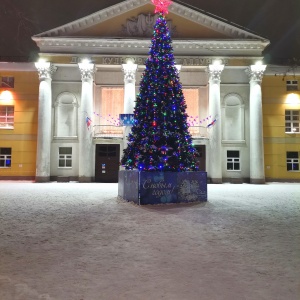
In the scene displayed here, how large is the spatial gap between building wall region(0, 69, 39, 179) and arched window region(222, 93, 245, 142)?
18553mm

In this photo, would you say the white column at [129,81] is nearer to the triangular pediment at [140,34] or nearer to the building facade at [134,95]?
the building facade at [134,95]

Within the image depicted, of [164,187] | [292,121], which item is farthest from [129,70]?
[164,187]

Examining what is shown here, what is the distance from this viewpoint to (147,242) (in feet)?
23.3

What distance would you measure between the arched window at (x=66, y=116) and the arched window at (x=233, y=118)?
14669mm

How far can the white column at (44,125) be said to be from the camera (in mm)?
30531

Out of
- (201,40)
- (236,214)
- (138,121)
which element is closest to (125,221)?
(236,214)

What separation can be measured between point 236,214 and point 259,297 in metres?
6.79

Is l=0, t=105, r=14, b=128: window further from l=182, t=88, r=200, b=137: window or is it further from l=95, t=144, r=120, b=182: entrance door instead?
l=182, t=88, r=200, b=137: window

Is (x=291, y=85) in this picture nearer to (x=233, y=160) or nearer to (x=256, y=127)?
(x=256, y=127)

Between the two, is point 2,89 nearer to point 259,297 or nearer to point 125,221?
point 125,221

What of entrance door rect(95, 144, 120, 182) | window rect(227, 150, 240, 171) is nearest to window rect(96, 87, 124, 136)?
entrance door rect(95, 144, 120, 182)

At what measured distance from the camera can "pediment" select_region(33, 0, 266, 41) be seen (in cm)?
3143

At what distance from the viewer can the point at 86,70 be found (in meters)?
31.1

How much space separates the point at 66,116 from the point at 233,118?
1643 cm
